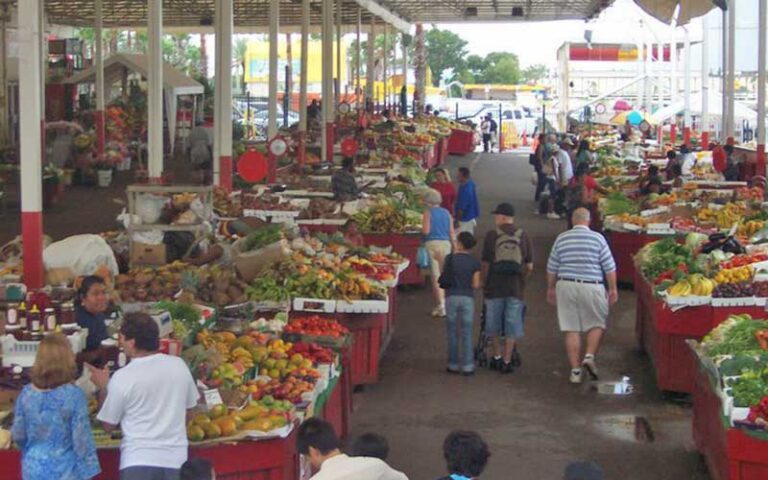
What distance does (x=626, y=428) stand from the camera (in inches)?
415

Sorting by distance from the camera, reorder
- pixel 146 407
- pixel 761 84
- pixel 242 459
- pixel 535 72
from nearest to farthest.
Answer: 1. pixel 146 407
2. pixel 242 459
3. pixel 761 84
4. pixel 535 72

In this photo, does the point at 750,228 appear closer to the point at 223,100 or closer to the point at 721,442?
the point at 721,442

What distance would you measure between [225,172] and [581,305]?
1035cm

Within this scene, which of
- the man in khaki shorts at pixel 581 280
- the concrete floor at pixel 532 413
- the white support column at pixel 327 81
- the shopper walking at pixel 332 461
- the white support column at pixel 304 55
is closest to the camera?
the shopper walking at pixel 332 461

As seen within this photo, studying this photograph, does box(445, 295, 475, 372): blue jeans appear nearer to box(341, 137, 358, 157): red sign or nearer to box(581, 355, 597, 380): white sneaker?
box(581, 355, 597, 380): white sneaker

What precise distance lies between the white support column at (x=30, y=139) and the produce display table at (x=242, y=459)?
5561mm

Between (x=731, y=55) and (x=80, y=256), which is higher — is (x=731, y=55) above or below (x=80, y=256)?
above

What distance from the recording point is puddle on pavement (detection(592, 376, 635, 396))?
38.5 feet

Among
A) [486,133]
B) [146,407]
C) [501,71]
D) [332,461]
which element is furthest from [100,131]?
[501,71]

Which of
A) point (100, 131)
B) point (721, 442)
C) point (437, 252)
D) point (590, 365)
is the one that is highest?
point (100, 131)

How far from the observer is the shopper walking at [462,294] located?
12047mm

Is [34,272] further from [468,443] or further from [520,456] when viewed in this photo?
[468,443]

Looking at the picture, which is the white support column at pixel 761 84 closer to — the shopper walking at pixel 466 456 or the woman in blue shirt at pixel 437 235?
the woman in blue shirt at pixel 437 235

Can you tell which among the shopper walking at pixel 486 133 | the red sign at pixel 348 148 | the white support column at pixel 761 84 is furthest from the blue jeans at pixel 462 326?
the shopper walking at pixel 486 133
